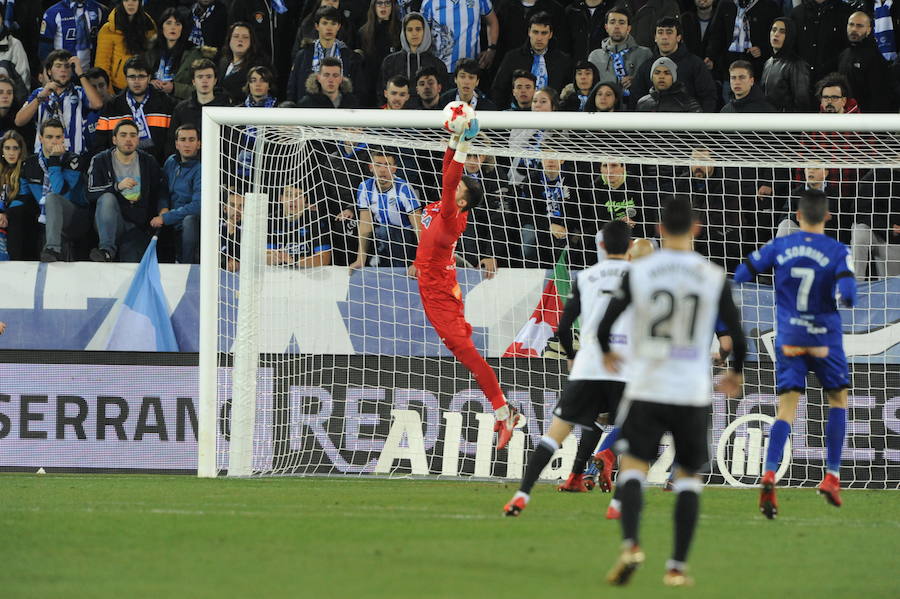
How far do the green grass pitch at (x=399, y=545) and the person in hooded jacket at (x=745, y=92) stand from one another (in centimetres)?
430

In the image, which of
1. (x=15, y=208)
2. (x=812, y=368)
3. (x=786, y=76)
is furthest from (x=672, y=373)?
(x=15, y=208)

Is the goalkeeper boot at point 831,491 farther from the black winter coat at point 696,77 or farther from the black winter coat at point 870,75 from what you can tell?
the black winter coat at point 870,75

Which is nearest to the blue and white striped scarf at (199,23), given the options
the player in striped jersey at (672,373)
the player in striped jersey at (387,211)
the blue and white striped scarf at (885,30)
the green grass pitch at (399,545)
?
the player in striped jersey at (387,211)

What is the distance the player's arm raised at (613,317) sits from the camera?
230 inches

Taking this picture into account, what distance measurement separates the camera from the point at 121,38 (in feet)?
49.1

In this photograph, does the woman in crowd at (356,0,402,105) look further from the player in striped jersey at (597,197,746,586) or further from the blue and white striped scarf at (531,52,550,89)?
the player in striped jersey at (597,197,746,586)

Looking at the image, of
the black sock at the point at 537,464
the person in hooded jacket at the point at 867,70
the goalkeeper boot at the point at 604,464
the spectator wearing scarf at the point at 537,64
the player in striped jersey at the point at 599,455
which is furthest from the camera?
the spectator wearing scarf at the point at 537,64

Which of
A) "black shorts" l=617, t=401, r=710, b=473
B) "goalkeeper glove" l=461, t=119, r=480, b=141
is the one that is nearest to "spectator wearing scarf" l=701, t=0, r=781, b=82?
"goalkeeper glove" l=461, t=119, r=480, b=141

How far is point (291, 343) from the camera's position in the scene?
12.0 meters

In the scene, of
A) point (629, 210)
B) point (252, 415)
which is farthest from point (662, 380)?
point (629, 210)

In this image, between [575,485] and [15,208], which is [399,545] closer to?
[575,485]

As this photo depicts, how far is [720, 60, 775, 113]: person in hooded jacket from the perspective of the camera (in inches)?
500

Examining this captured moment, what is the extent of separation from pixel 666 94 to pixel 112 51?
6439 mm

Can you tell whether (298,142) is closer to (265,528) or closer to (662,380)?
(265,528)
